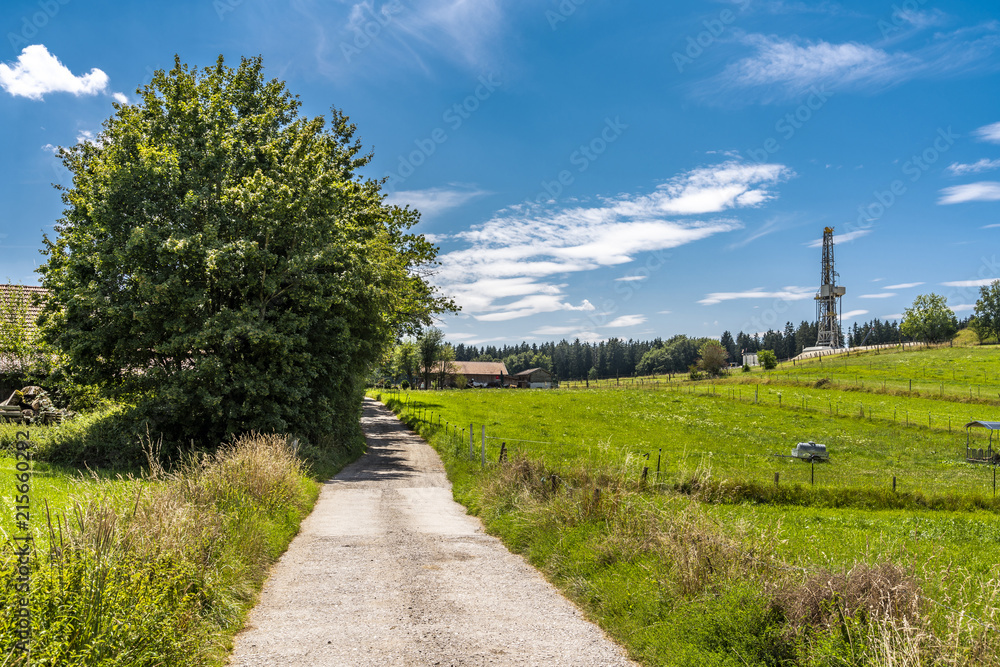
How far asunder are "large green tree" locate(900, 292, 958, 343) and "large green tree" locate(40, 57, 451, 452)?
135m

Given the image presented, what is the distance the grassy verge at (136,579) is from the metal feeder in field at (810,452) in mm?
29962

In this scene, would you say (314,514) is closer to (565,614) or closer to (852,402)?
(565,614)

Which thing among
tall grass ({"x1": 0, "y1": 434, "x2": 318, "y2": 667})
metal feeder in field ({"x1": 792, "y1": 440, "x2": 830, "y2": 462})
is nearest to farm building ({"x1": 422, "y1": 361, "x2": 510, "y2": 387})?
metal feeder in field ({"x1": 792, "y1": 440, "x2": 830, "y2": 462})

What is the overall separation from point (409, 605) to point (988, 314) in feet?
532

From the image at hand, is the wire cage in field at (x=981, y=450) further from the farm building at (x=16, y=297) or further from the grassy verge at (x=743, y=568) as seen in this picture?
the farm building at (x=16, y=297)

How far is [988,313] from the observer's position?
417 ft

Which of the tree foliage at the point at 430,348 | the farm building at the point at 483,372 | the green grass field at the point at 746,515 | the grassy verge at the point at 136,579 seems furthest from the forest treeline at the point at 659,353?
the grassy verge at the point at 136,579

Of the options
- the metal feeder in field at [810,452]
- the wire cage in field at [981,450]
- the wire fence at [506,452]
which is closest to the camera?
the wire fence at [506,452]

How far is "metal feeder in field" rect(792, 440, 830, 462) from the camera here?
3145 cm

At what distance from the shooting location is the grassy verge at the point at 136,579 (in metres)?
4.94

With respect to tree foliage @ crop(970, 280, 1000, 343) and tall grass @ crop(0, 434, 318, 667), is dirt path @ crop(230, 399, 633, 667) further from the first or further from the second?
tree foliage @ crop(970, 280, 1000, 343)

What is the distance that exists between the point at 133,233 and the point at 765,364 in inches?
3676

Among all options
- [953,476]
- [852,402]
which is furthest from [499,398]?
[953,476]

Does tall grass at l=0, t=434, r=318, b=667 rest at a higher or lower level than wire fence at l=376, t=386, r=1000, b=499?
higher
